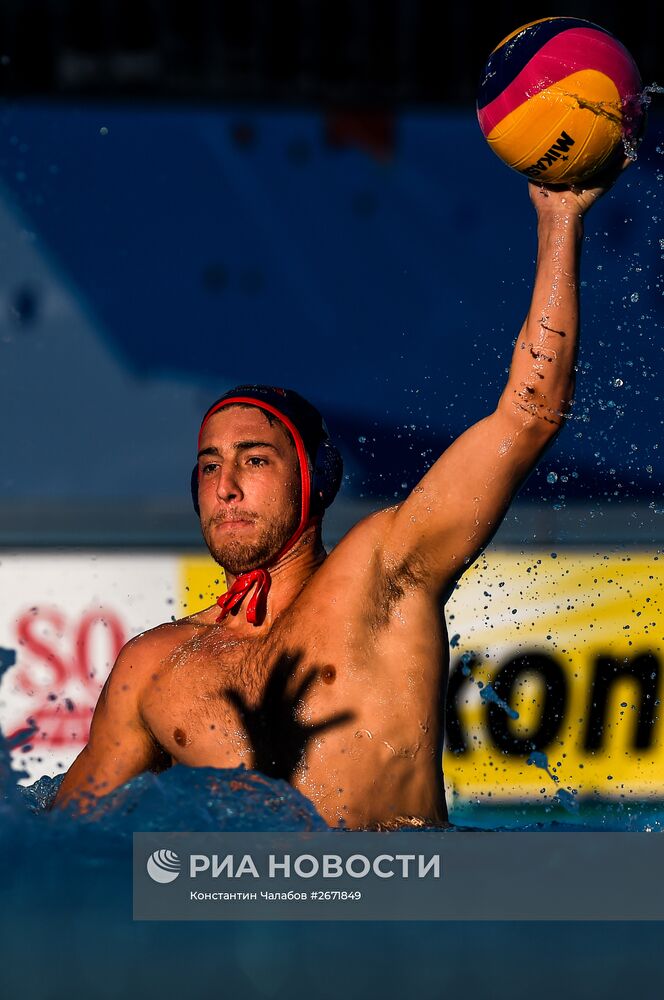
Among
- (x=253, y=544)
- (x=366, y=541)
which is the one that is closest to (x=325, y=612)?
(x=366, y=541)

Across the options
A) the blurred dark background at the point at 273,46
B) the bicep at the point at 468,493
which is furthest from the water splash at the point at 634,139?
the blurred dark background at the point at 273,46

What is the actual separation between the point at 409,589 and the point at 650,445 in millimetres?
3436

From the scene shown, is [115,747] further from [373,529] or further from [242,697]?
[373,529]

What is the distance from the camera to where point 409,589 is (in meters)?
3.26

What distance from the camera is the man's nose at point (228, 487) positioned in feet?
11.2

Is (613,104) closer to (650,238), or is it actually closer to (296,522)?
(296,522)

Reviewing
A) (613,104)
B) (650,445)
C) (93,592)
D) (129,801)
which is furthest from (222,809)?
(650,445)

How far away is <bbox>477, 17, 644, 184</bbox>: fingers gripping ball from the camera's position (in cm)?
304

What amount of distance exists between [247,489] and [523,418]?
2.41 feet

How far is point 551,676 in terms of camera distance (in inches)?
203

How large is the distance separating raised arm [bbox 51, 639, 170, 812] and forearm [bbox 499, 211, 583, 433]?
3.92 ft

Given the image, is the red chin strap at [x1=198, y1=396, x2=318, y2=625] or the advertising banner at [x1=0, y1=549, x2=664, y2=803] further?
the advertising banner at [x1=0, y1=549, x2=664, y2=803]

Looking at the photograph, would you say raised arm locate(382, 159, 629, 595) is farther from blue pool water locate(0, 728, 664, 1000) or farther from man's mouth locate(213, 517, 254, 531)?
blue pool water locate(0, 728, 664, 1000)

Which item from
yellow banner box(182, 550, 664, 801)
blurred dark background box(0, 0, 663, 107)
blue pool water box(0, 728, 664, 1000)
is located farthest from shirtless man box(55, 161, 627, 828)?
blurred dark background box(0, 0, 663, 107)
